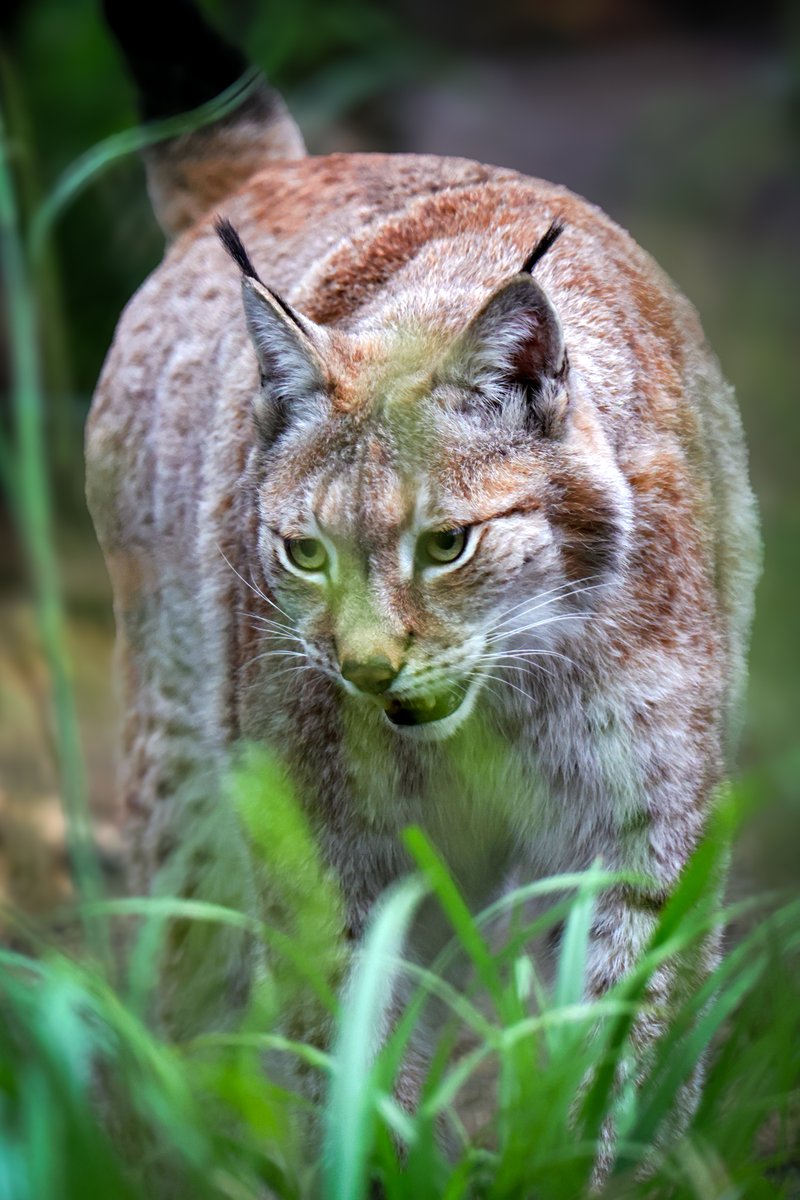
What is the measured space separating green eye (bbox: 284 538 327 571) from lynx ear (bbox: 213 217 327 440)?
1.08 ft

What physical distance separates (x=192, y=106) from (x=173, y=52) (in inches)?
7.3

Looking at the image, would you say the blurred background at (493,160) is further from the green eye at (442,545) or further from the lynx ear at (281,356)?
the lynx ear at (281,356)

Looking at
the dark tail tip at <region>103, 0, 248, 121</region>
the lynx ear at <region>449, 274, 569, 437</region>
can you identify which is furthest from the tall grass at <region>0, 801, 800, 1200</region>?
the dark tail tip at <region>103, 0, 248, 121</region>

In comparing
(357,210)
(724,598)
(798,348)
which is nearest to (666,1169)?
(724,598)

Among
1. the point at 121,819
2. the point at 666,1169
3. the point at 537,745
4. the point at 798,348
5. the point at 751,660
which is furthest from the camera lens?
the point at 798,348

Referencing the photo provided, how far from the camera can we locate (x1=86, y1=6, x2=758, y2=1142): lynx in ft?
10.1

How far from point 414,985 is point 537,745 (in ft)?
2.41

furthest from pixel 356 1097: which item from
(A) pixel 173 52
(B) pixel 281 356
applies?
(A) pixel 173 52

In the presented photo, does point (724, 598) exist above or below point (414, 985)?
above

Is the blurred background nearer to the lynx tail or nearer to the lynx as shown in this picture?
the lynx tail

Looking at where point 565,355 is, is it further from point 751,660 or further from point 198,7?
point 751,660

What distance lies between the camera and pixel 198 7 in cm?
473

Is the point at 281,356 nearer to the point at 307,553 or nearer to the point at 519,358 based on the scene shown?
the point at 307,553

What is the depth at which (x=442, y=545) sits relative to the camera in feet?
10.1
